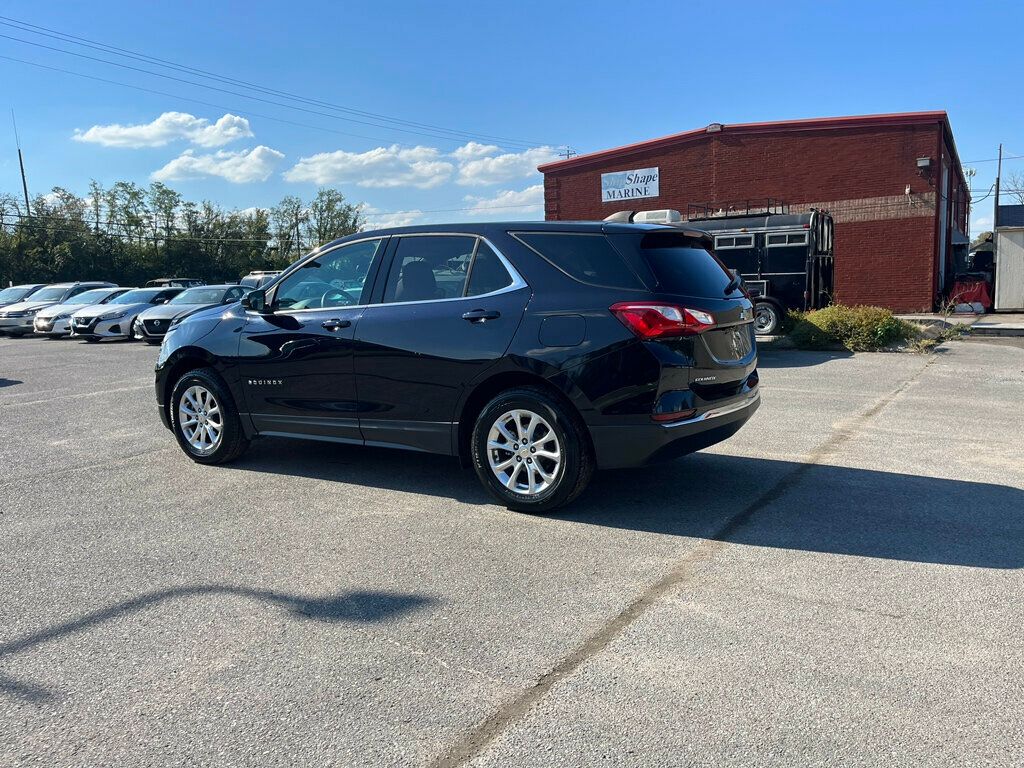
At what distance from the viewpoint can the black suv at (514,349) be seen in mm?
4773

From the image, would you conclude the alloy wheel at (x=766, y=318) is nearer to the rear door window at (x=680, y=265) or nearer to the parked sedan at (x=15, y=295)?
the rear door window at (x=680, y=265)

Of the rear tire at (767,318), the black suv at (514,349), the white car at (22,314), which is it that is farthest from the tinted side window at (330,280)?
the white car at (22,314)

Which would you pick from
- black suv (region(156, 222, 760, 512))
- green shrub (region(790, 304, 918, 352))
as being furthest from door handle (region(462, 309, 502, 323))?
A: green shrub (region(790, 304, 918, 352))

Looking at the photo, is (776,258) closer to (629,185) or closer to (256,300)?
(629,185)

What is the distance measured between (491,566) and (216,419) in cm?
325

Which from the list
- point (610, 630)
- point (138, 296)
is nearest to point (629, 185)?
point (138, 296)

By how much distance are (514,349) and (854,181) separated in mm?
22845

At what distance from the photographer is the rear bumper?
15.6 feet

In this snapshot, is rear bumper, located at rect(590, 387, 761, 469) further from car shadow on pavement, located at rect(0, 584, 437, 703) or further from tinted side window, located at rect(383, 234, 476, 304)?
car shadow on pavement, located at rect(0, 584, 437, 703)

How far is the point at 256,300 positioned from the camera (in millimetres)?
6215

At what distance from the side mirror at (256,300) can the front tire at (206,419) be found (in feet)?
2.22

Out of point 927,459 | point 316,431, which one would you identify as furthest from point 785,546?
point 316,431

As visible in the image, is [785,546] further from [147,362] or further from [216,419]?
[147,362]

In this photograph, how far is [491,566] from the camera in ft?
14.0
